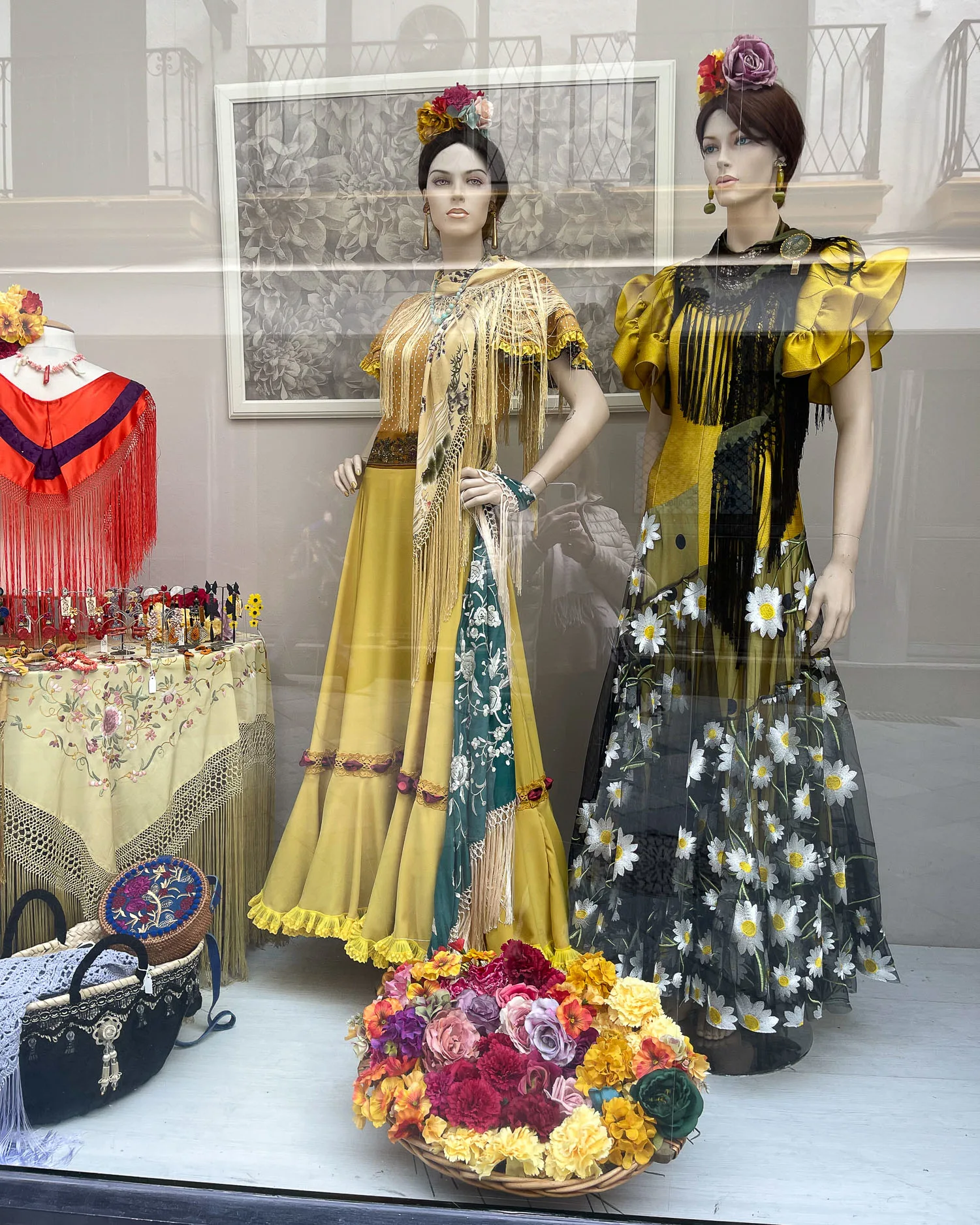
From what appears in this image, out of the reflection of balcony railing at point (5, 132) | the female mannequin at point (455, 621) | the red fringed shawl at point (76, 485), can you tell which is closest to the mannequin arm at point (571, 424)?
the female mannequin at point (455, 621)

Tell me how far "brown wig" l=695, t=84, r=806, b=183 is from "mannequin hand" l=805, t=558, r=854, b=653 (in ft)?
2.48

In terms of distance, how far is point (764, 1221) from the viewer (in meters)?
1.42

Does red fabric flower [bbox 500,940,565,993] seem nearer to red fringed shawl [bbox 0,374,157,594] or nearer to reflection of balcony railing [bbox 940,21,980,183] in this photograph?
red fringed shawl [bbox 0,374,157,594]

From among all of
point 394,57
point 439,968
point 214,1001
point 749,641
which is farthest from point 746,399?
point 214,1001

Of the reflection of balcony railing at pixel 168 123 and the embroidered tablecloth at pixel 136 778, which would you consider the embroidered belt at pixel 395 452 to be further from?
the reflection of balcony railing at pixel 168 123

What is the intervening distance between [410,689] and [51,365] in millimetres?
994

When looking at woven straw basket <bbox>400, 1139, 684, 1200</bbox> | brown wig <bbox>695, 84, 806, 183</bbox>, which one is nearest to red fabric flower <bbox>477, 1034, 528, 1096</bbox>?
woven straw basket <bbox>400, 1139, 684, 1200</bbox>

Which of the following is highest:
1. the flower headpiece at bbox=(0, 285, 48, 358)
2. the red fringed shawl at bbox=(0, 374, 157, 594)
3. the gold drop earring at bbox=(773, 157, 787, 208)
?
the gold drop earring at bbox=(773, 157, 787, 208)

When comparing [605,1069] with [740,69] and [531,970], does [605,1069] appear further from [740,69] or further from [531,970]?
[740,69]

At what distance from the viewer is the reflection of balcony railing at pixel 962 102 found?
1.73 metres

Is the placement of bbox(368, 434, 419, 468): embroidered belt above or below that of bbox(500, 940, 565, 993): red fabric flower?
above

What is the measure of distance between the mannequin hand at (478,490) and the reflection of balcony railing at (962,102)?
1.05m

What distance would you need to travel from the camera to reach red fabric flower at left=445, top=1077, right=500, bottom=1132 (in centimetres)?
134

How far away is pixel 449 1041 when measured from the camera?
1437 mm
